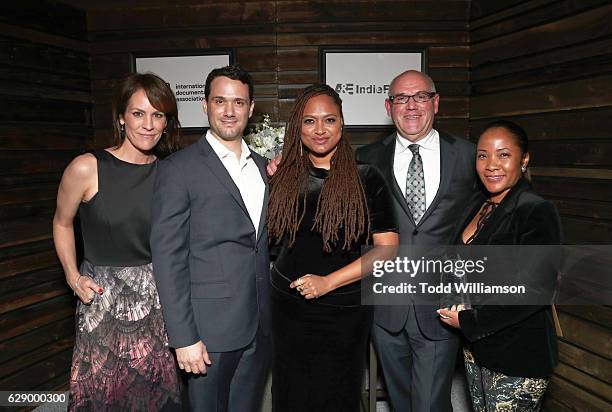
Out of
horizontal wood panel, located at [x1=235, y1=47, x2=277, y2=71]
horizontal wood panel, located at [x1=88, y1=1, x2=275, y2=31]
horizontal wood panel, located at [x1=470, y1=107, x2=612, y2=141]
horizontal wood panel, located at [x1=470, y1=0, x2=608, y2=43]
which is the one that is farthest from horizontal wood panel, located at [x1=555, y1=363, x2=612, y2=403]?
horizontal wood panel, located at [x1=88, y1=1, x2=275, y2=31]

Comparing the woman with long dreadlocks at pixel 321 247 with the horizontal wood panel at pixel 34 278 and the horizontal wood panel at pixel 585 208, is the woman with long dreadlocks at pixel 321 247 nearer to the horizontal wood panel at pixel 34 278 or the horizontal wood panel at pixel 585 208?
the horizontal wood panel at pixel 585 208

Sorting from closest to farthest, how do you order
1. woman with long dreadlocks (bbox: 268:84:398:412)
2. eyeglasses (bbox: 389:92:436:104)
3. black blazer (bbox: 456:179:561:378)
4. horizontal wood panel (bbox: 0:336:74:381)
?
black blazer (bbox: 456:179:561:378)
woman with long dreadlocks (bbox: 268:84:398:412)
eyeglasses (bbox: 389:92:436:104)
horizontal wood panel (bbox: 0:336:74:381)

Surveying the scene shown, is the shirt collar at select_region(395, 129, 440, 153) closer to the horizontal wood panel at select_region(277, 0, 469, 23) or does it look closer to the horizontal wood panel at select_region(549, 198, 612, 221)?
the horizontal wood panel at select_region(549, 198, 612, 221)

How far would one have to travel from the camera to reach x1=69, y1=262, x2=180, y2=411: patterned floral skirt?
1.93 m

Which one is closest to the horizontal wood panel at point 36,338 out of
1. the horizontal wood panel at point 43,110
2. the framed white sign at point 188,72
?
the horizontal wood panel at point 43,110

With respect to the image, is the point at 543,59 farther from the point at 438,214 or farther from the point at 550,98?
the point at 438,214

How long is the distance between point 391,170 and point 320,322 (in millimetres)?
814

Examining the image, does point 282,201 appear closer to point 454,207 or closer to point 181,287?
point 181,287

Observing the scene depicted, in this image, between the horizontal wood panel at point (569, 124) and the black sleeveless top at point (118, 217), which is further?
the horizontal wood panel at point (569, 124)

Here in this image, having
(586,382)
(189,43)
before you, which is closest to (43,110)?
(189,43)

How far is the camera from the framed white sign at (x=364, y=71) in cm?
383

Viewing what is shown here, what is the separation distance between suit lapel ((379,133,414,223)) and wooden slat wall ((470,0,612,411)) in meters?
1.08

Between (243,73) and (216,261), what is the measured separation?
0.77 m

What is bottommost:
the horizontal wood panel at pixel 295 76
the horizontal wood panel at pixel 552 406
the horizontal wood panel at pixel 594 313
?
the horizontal wood panel at pixel 552 406
